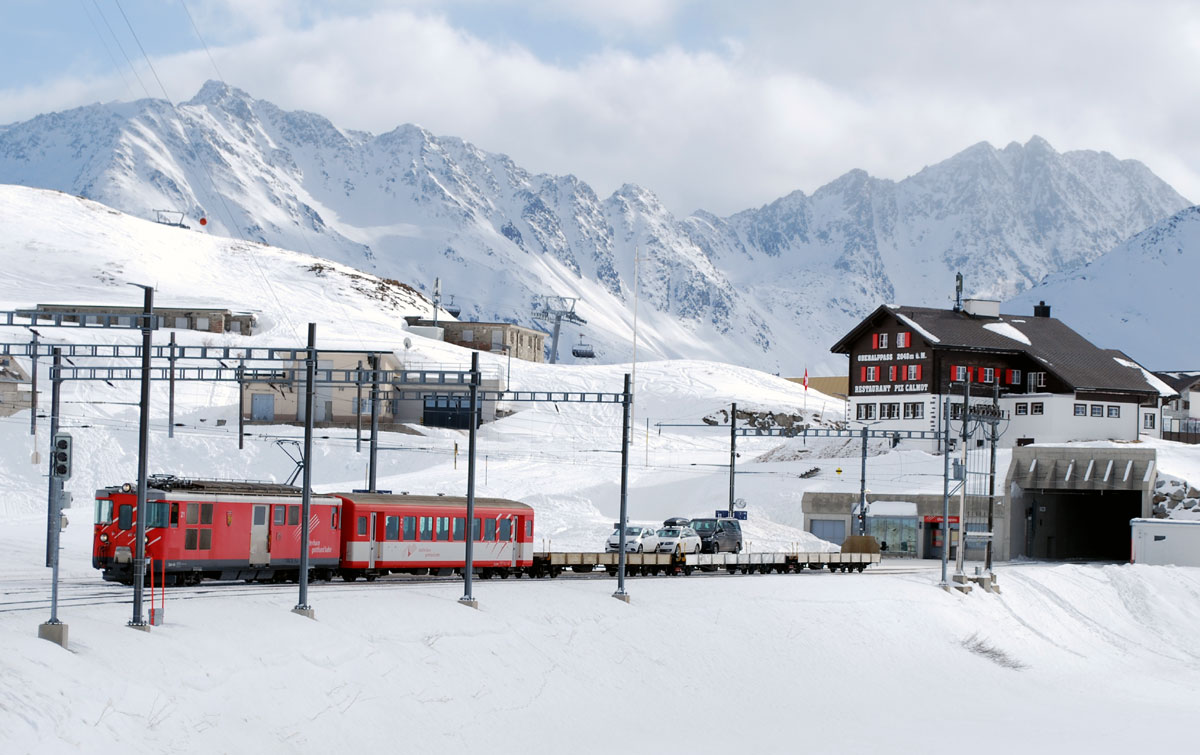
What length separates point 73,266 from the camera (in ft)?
621

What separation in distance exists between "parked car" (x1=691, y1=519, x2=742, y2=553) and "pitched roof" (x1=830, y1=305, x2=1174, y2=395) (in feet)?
134

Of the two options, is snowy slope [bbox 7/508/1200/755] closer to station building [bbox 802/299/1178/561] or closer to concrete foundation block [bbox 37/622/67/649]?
concrete foundation block [bbox 37/622/67/649]

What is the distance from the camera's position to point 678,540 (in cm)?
6250

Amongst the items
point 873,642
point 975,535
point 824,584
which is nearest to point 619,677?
point 873,642

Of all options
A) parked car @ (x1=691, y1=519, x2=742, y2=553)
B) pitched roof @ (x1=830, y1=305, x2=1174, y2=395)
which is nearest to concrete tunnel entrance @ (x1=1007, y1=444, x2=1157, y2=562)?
pitched roof @ (x1=830, y1=305, x2=1174, y2=395)

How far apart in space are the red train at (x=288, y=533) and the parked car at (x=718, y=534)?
15.5 m

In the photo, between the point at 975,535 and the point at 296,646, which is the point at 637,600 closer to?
the point at 296,646

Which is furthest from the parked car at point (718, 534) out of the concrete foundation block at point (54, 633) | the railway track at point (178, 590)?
the concrete foundation block at point (54, 633)

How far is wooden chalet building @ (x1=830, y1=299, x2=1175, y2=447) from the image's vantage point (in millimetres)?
106625

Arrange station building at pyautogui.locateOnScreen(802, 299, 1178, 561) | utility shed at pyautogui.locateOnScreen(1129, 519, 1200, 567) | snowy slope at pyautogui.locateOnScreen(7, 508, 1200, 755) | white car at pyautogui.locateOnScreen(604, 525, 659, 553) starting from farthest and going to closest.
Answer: station building at pyautogui.locateOnScreen(802, 299, 1178, 561) → utility shed at pyautogui.locateOnScreen(1129, 519, 1200, 567) → white car at pyautogui.locateOnScreen(604, 525, 659, 553) → snowy slope at pyautogui.locateOnScreen(7, 508, 1200, 755)

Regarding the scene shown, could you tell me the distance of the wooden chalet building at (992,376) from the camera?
350 feet

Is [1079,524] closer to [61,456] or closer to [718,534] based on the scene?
[718,534]

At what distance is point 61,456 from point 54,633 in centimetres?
370

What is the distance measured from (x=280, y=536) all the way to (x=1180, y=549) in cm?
5650
